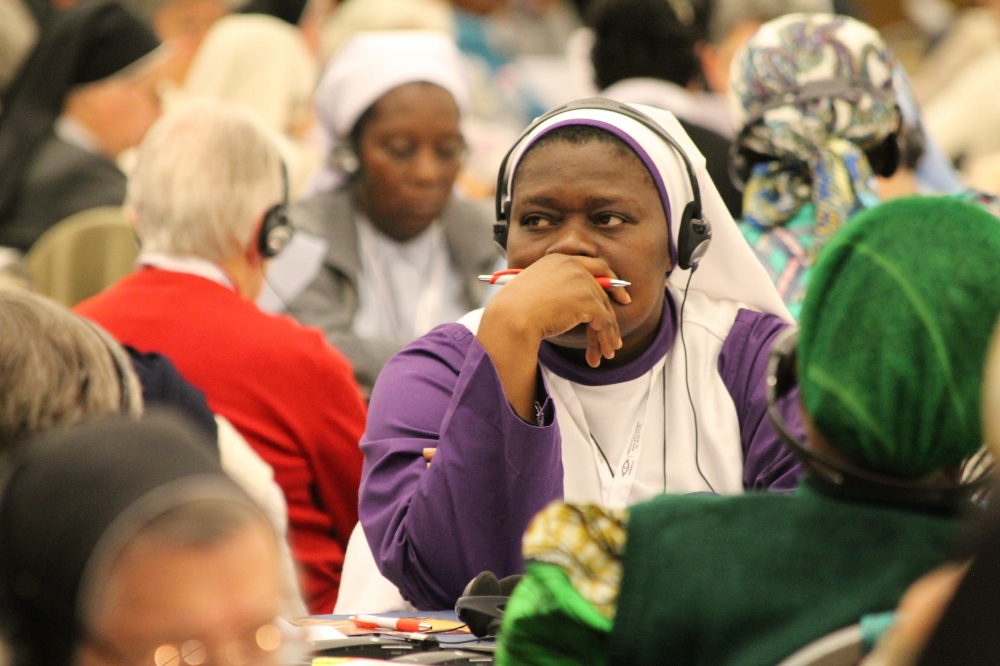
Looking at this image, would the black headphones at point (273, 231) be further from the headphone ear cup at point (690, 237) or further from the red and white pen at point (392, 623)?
the red and white pen at point (392, 623)

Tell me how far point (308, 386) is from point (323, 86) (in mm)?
2052

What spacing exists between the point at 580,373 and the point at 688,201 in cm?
38

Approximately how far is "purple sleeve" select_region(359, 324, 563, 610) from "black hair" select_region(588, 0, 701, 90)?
3387mm

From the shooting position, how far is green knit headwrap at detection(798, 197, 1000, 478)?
142 cm

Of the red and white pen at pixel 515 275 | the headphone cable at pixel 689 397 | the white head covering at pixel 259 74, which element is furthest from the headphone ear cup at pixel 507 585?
the white head covering at pixel 259 74

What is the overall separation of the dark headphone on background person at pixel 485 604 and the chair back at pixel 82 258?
285 cm

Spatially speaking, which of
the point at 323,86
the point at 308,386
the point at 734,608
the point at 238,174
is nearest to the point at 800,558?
the point at 734,608

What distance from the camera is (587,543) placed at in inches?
60.2

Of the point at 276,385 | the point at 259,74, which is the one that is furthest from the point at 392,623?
the point at 259,74

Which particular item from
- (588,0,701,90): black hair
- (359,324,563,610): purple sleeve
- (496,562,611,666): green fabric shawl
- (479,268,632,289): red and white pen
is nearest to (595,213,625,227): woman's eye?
(479,268,632,289): red and white pen

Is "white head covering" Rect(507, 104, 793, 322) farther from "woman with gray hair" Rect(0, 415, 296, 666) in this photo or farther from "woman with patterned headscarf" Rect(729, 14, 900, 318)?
"woman with gray hair" Rect(0, 415, 296, 666)

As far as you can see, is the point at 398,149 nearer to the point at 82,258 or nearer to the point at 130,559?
the point at 82,258

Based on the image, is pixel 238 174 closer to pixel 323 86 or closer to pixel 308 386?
pixel 308 386

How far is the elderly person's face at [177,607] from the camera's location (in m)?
1.22
